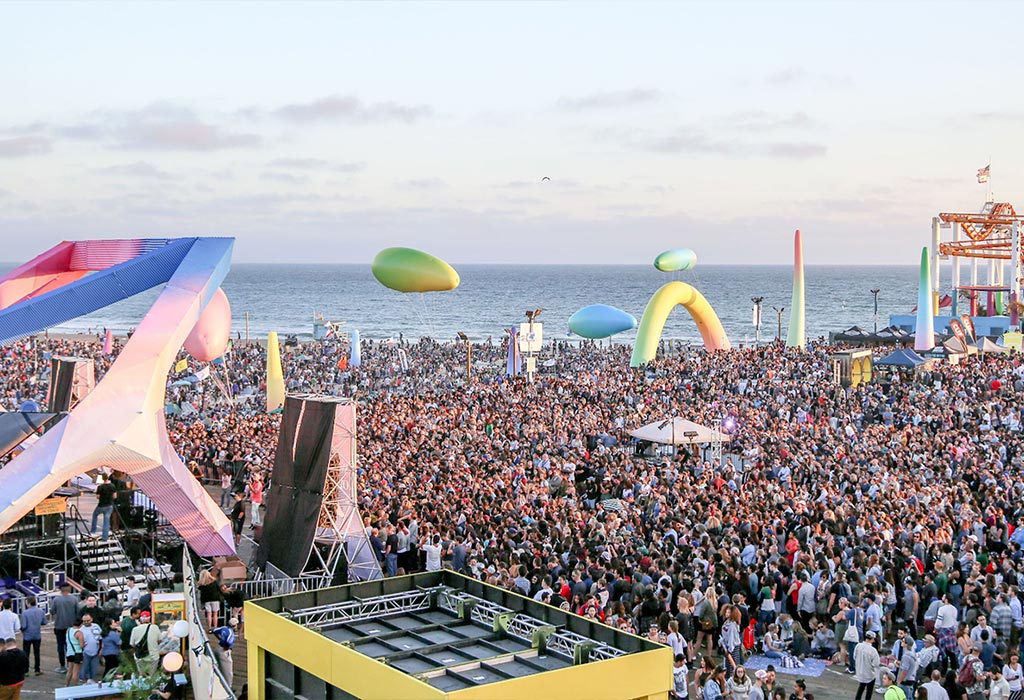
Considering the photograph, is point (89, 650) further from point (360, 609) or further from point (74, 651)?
point (360, 609)

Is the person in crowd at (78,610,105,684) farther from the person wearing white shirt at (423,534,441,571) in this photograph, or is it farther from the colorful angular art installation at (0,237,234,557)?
the person wearing white shirt at (423,534,441,571)

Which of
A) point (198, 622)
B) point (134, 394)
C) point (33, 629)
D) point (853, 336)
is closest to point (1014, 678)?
point (198, 622)

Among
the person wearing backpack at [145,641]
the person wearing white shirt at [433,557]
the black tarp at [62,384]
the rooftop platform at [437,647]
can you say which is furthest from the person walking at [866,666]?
the black tarp at [62,384]

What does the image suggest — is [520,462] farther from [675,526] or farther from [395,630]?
[395,630]

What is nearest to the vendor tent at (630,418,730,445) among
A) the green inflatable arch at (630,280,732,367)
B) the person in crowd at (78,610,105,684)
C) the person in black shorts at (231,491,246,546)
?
the person in black shorts at (231,491,246,546)

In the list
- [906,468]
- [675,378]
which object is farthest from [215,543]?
[675,378]
